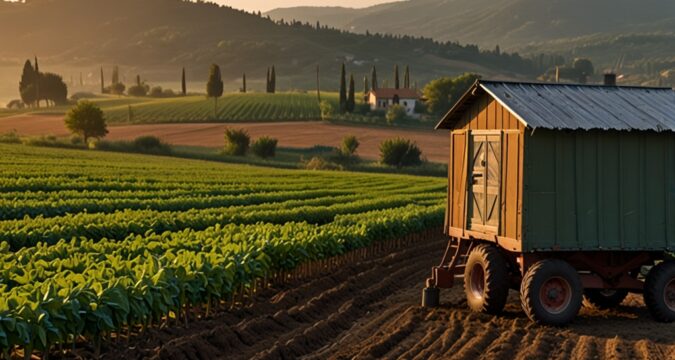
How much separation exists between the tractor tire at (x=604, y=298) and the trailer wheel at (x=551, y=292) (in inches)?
102

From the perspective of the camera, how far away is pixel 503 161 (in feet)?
58.9

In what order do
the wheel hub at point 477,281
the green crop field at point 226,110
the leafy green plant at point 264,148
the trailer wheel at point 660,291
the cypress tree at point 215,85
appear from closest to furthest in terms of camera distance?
1. the trailer wheel at point 660,291
2. the wheel hub at point 477,281
3. the leafy green plant at point 264,148
4. the green crop field at point 226,110
5. the cypress tree at point 215,85

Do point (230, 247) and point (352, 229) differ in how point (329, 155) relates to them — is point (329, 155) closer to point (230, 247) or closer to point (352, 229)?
point (352, 229)

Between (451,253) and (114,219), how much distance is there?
12021 millimetres

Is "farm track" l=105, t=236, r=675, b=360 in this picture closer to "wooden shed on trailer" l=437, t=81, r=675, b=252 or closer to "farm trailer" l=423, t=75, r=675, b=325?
"farm trailer" l=423, t=75, r=675, b=325

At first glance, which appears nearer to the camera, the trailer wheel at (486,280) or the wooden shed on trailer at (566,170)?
the wooden shed on trailer at (566,170)

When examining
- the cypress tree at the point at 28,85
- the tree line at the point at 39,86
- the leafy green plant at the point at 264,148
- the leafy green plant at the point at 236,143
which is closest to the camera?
the leafy green plant at the point at 264,148

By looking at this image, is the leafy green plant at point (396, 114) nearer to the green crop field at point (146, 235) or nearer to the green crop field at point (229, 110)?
the green crop field at point (229, 110)

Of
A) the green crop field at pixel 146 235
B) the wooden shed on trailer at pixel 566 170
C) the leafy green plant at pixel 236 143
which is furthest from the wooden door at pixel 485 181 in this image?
the leafy green plant at pixel 236 143

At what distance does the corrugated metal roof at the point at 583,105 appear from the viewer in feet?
57.8

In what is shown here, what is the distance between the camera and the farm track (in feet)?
48.2

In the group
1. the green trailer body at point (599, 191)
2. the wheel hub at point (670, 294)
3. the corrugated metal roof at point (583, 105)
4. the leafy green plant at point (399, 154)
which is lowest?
the leafy green plant at point (399, 154)

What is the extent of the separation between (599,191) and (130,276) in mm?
8166

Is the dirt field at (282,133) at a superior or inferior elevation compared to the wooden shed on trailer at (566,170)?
inferior
